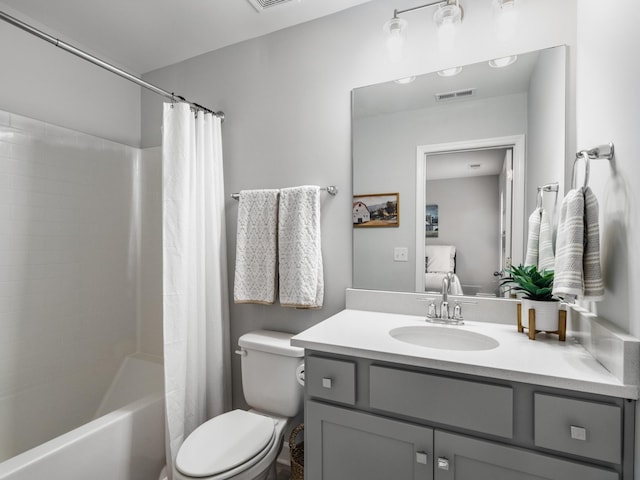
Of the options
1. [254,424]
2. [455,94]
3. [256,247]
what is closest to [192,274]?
[256,247]

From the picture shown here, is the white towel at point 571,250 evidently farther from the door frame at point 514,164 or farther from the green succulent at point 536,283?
the door frame at point 514,164

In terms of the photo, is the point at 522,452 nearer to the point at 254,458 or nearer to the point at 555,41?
the point at 254,458

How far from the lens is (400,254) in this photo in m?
1.62

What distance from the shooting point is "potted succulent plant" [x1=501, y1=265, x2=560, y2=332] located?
1.17 m

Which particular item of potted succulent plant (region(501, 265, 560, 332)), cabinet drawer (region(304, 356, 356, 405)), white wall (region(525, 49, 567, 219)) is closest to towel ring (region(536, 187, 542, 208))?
white wall (region(525, 49, 567, 219))

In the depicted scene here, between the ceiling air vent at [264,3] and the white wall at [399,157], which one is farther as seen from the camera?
the ceiling air vent at [264,3]

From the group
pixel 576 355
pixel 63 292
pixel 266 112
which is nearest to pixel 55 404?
pixel 63 292

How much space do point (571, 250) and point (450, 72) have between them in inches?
37.2

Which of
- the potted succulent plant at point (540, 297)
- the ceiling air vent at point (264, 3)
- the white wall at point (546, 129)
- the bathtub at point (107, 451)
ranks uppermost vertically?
the ceiling air vent at point (264, 3)

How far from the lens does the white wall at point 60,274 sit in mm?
1710

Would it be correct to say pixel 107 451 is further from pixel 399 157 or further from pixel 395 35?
pixel 395 35

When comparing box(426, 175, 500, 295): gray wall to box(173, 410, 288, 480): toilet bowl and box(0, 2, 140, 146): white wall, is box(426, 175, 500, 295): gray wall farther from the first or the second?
box(0, 2, 140, 146): white wall

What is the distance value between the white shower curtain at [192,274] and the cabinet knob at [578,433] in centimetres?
153

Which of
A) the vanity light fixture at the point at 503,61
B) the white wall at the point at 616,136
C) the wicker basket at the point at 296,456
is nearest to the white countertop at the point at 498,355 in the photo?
the white wall at the point at 616,136
